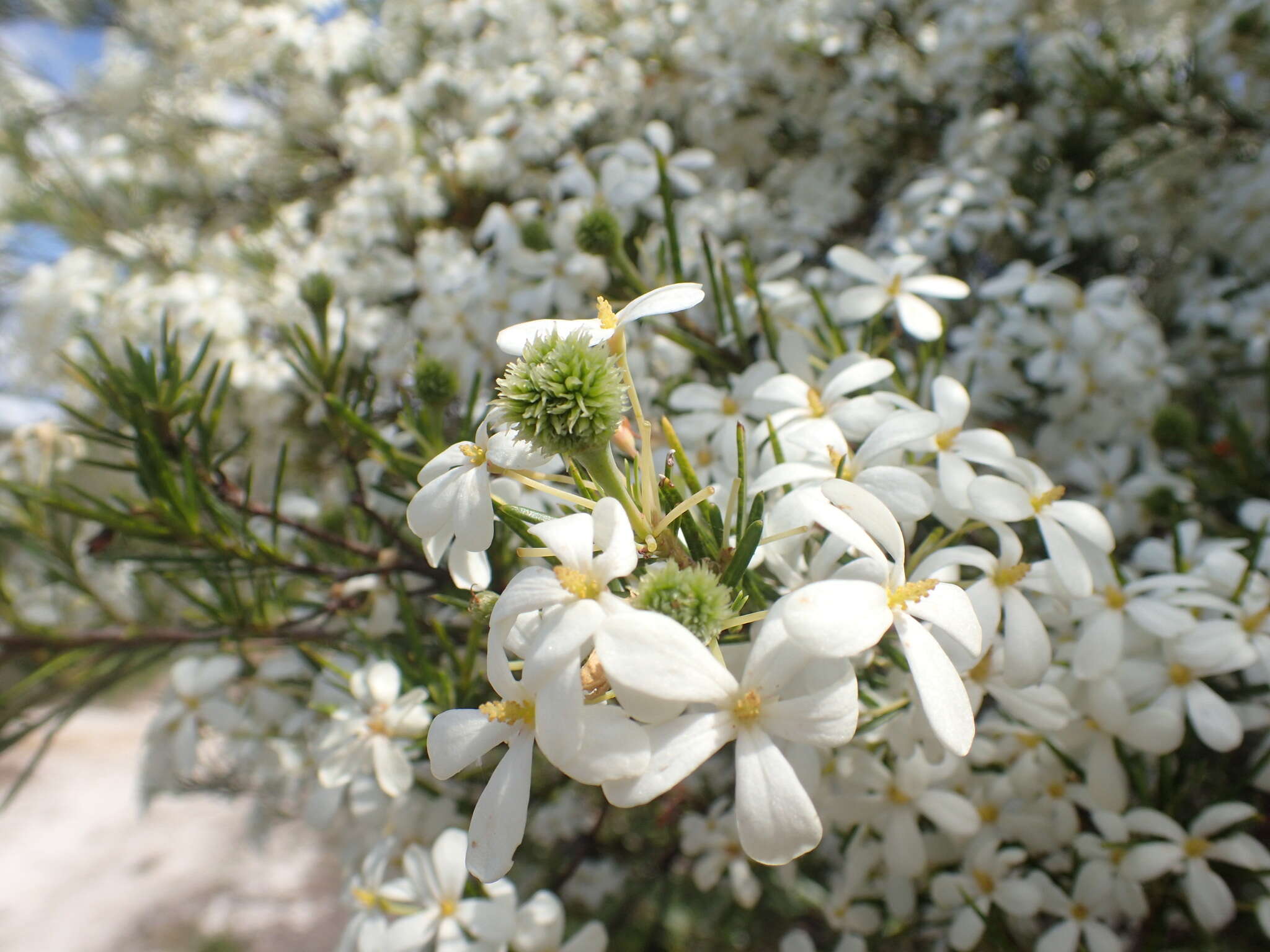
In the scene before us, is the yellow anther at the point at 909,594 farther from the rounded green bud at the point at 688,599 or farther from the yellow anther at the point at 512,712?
the yellow anther at the point at 512,712

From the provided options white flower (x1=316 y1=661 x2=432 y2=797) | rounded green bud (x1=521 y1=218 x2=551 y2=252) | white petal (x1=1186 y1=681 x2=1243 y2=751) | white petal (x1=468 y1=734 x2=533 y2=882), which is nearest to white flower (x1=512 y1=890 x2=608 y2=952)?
white flower (x1=316 y1=661 x2=432 y2=797)

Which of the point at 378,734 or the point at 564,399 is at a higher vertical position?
the point at 564,399

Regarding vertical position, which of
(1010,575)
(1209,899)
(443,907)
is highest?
(1010,575)

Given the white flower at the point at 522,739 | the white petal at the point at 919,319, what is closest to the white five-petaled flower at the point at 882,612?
the white flower at the point at 522,739

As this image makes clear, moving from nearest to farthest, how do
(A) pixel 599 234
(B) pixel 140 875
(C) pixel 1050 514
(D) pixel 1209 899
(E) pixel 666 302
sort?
(E) pixel 666 302 → (C) pixel 1050 514 → (D) pixel 1209 899 → (A) pixel 599 234 → (B) pixel 140 875

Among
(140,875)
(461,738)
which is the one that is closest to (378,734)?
(461,738)

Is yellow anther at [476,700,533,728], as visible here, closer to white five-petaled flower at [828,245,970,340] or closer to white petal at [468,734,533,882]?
white petal at [468,734,533,882]

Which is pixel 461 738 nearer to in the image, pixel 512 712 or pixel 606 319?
pixel 512 712

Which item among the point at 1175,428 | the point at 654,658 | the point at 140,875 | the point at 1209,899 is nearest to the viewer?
the point at 654,658
